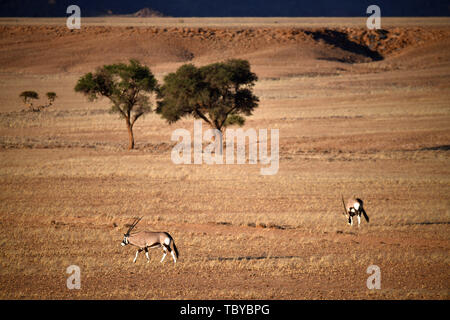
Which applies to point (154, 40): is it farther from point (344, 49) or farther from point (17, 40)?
point (344, 49)

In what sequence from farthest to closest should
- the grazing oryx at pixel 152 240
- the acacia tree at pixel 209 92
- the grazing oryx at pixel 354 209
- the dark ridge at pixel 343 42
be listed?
1. the dark ridge at pixel 343 42
2. the acacia tree at pixel 209 92
3. the grazing oryx at pixel 354 209
4. the grazing oryx at pixel 152 240

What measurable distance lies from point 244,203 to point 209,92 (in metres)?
13.1

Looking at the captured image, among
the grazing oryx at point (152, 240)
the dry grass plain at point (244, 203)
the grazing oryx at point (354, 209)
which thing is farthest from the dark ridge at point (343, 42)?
the grazing oryx at point (152, 240)

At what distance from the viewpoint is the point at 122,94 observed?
34344 mm

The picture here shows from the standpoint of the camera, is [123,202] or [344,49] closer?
[123,202]

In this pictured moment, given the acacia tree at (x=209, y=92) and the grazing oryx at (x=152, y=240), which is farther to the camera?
the acacia tree at (x=209, y=92)

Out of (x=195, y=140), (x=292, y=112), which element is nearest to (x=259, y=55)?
(x=292, y=112)

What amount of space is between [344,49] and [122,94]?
84.8 metres

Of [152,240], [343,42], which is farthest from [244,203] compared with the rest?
[343,42]

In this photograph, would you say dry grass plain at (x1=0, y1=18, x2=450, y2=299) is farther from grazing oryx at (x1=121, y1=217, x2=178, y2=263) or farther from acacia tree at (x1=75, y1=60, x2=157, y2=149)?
acacia tree at (x1=75, y1=60, x2=157, y2=149)

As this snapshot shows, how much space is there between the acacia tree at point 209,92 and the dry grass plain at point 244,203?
3405 millimetres

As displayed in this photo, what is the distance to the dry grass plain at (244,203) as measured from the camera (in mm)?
12555

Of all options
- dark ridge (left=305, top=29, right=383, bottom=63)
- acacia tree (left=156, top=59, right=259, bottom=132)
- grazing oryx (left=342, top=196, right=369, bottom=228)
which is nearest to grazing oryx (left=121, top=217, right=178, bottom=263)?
grazing oryx (left=342, top=196, right=369, bottom=228)

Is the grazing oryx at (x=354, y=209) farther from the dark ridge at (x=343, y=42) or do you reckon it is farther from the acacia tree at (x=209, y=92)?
the dark ridge at (x=343, y=42)
